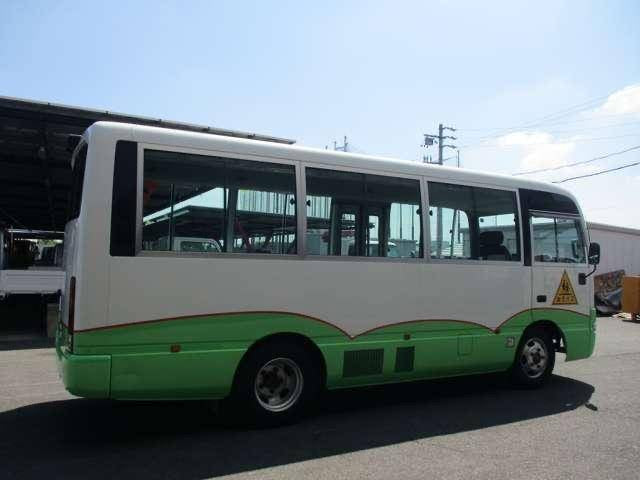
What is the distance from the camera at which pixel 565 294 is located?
8.07 metres

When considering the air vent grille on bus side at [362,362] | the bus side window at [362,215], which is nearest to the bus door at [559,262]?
the bus side window at [362,215]

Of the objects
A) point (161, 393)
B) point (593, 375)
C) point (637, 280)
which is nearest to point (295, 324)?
point (161, 393)

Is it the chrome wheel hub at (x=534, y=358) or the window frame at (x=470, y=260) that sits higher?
the window frame at (x=470, y=260)

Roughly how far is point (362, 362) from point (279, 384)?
96cm

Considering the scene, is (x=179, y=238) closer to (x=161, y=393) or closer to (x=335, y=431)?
(x=161, y=393)

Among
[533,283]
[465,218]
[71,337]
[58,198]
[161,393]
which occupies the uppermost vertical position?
[58,198]

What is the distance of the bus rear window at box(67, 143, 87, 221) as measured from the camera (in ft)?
17.8

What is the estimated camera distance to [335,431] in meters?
5.60

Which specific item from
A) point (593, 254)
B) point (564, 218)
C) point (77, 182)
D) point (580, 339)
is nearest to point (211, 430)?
point (77, 182)

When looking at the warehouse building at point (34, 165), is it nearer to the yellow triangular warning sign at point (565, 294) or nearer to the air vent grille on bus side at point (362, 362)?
the air vent grille on bus side at point (362, 362)

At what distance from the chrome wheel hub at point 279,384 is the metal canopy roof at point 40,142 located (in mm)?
7077

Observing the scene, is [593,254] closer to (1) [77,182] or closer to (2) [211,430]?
(2) [211,430]

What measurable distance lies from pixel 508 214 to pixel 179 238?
4495mm

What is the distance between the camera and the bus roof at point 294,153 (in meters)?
5.11
